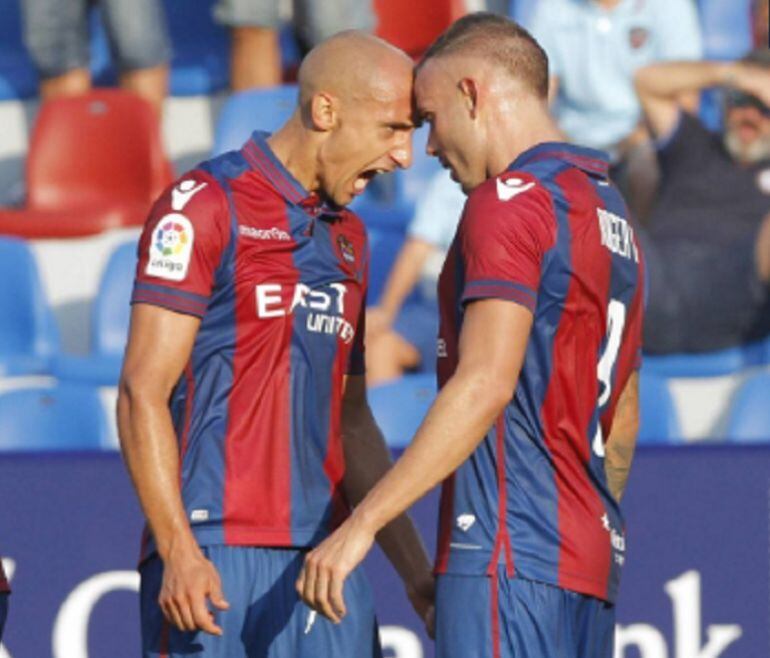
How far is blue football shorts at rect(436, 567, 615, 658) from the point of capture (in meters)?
3.63

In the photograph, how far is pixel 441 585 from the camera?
3.72 metres

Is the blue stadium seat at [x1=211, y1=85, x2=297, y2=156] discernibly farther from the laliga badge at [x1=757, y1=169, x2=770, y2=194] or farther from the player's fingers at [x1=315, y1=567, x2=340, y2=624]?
the player's fingers at [x1=315, y1=567, x2=340, y2=624]

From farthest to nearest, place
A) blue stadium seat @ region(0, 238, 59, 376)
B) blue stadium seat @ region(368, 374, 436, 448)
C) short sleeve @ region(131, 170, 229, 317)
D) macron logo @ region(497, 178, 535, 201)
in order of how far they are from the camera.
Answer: blue stadium seat @ region(0, 238, 59, 376) < blue stadium seat @ region(368, 374, 436, 448) < short sleeve @ region(131, 170, 229, 317) < macron logo @ region(497, 178, 535, 201)

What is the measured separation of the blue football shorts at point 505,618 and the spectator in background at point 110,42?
4.54 metres

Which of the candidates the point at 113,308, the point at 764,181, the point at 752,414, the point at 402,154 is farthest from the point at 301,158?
the point at 764,181

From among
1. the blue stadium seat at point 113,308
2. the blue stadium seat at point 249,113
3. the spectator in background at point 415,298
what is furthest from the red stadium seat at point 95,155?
the spectator in background at point 415,298

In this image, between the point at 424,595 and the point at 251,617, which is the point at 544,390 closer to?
the point at 424,595

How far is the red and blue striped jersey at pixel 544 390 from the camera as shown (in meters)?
3.60

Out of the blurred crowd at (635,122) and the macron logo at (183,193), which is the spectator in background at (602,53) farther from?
the macron logo at (183,193)

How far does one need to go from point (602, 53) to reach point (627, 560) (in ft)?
9.41

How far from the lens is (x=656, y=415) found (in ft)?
19.7

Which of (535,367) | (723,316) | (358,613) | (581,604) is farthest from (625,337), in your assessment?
(723,316)

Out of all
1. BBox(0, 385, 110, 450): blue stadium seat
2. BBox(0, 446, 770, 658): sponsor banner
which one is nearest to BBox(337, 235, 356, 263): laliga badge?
BBox(0, 446, 770, 658): sponsor banner

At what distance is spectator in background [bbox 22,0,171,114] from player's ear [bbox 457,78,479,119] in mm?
4196
